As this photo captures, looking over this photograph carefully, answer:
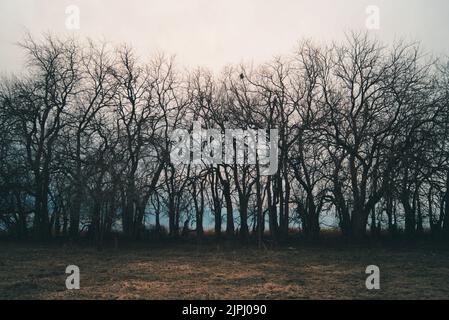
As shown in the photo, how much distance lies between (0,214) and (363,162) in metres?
25.0

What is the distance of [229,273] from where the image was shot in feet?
53.5

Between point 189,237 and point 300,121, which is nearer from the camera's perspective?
point 300,121

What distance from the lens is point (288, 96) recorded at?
30.7m

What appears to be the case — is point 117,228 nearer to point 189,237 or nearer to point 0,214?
point 189,237

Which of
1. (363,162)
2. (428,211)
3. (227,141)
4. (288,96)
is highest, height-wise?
(288,96)

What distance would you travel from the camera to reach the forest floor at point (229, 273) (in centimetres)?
1220

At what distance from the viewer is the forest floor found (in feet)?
40.0

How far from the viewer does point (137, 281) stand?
1430 centimetres

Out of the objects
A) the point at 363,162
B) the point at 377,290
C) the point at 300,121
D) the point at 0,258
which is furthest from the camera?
the point at 300,121

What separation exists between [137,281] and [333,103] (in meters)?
19.1

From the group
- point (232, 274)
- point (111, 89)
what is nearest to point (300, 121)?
point (111, 89)

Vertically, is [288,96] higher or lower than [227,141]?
higher
